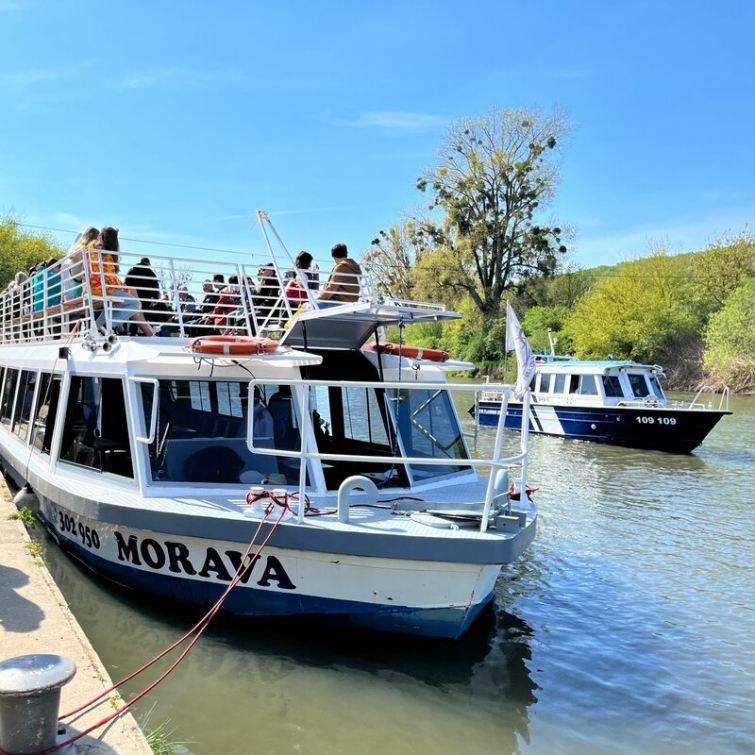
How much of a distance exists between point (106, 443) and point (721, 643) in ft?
20.3

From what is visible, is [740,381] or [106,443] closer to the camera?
[106,443]

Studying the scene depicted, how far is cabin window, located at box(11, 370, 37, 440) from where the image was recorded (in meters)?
9.91

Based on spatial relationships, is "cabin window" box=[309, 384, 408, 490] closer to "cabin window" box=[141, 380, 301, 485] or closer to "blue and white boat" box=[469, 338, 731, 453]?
"cabin window" box=[141, 380, 301, 485]

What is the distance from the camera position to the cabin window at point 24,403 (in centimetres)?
991

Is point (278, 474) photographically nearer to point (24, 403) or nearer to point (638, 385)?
point (24, 403)

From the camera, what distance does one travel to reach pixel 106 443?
7.18 meters

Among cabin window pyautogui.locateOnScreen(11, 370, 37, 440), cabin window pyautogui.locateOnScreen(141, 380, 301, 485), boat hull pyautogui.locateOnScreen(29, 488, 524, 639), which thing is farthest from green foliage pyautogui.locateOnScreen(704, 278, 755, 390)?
boat hull pyautogui.locateOnScreen(29, 488, 524, 639)

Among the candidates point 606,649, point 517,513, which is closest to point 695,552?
point 606,649

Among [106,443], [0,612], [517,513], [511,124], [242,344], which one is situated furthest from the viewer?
[511,124]

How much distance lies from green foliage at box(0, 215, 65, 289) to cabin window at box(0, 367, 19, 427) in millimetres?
37274

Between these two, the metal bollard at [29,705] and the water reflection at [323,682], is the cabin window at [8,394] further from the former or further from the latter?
the metal bollard at [29,705]

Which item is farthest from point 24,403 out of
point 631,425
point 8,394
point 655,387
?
point 655,387

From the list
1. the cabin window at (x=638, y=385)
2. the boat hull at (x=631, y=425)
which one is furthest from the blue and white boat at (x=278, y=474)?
the cabin window at (x=638, y=385)

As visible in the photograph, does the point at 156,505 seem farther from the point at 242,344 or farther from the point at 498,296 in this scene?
the point at 498,296
